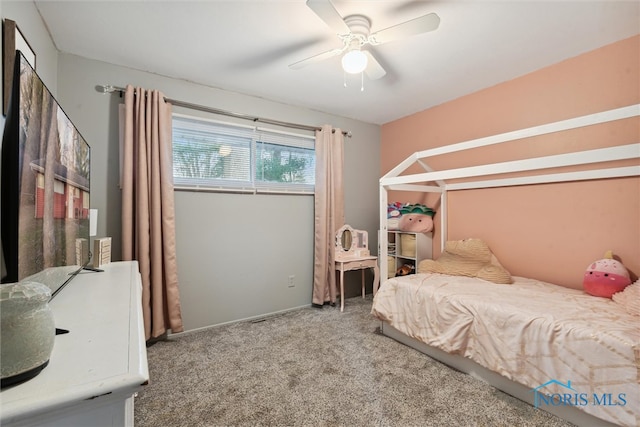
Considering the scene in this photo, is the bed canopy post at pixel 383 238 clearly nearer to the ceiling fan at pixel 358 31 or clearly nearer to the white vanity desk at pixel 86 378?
the ceiling fan at pixel 358 31

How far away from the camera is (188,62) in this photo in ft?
7.54

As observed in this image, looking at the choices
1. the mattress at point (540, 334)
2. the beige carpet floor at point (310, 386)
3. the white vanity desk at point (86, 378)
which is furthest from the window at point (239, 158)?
the white vanity desk at point (86, 378)

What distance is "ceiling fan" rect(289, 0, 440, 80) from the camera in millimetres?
1442

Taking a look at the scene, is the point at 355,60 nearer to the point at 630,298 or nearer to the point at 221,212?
the point at 221,212

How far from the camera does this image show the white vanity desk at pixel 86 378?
48 centimetres

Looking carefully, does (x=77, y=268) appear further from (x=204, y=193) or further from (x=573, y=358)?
(x=573, y=358)

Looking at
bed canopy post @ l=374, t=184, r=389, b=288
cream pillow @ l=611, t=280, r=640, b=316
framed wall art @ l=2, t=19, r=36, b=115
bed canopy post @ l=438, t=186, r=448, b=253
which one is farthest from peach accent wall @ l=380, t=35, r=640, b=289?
framed wall art @ l=2, t=19, r=36, b=115

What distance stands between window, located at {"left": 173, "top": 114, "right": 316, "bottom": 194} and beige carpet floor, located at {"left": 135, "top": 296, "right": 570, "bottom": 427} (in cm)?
149

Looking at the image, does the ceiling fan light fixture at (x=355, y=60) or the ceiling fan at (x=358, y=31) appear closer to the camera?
the ceiling fan at (x=358, y=31)

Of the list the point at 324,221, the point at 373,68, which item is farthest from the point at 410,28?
the point at 324,221

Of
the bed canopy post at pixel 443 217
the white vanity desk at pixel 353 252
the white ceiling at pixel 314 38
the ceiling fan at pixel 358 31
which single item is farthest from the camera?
the white vanity desk at pixel 353 252

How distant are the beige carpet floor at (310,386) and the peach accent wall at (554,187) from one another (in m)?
1.31

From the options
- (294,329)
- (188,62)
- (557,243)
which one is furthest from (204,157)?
(557,243)

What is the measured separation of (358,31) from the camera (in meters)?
1.79
